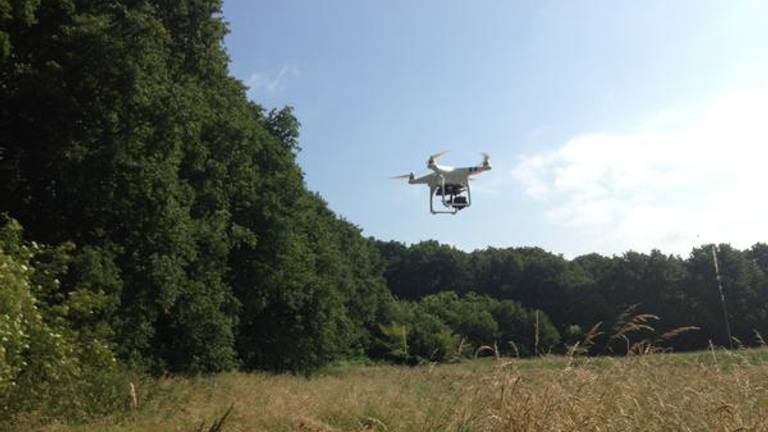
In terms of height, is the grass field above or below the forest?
below

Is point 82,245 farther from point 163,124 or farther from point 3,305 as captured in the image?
point 3,305

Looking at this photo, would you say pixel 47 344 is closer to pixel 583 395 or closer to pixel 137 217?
pixel 137 217

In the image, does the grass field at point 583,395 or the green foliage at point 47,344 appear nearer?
the grass field at point 583,395

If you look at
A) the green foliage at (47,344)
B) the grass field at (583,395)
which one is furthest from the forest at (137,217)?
the grass field at (583,395)

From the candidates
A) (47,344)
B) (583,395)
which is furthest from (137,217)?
(583,395)

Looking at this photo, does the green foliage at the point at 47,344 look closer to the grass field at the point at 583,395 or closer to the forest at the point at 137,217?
the forest at the point at 137,217

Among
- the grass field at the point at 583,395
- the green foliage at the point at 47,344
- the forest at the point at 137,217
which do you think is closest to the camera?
the grass field at the point at 583,395

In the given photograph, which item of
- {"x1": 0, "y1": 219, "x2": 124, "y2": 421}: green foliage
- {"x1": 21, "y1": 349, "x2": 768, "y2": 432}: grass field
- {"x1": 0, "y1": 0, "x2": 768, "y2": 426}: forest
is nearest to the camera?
{"x1": 21, "y1": 349, "x2": 768, "y2": 432}: grass field

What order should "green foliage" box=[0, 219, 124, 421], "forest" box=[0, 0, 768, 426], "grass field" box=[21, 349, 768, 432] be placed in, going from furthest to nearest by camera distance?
"forest" box=[0, 0, 768, 426] → "green foliage" box=[0, 219, 124, 421] → "grass field" box=[21, 349, 768, 432]

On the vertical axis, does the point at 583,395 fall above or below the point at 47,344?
below

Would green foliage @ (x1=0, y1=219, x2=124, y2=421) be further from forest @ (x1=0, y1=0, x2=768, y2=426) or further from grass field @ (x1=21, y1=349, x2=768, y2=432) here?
grass field @ (x1=21, y1=349, x2=768, y2=432)

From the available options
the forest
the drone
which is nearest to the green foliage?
the forest

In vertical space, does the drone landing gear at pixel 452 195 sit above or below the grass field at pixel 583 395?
above
